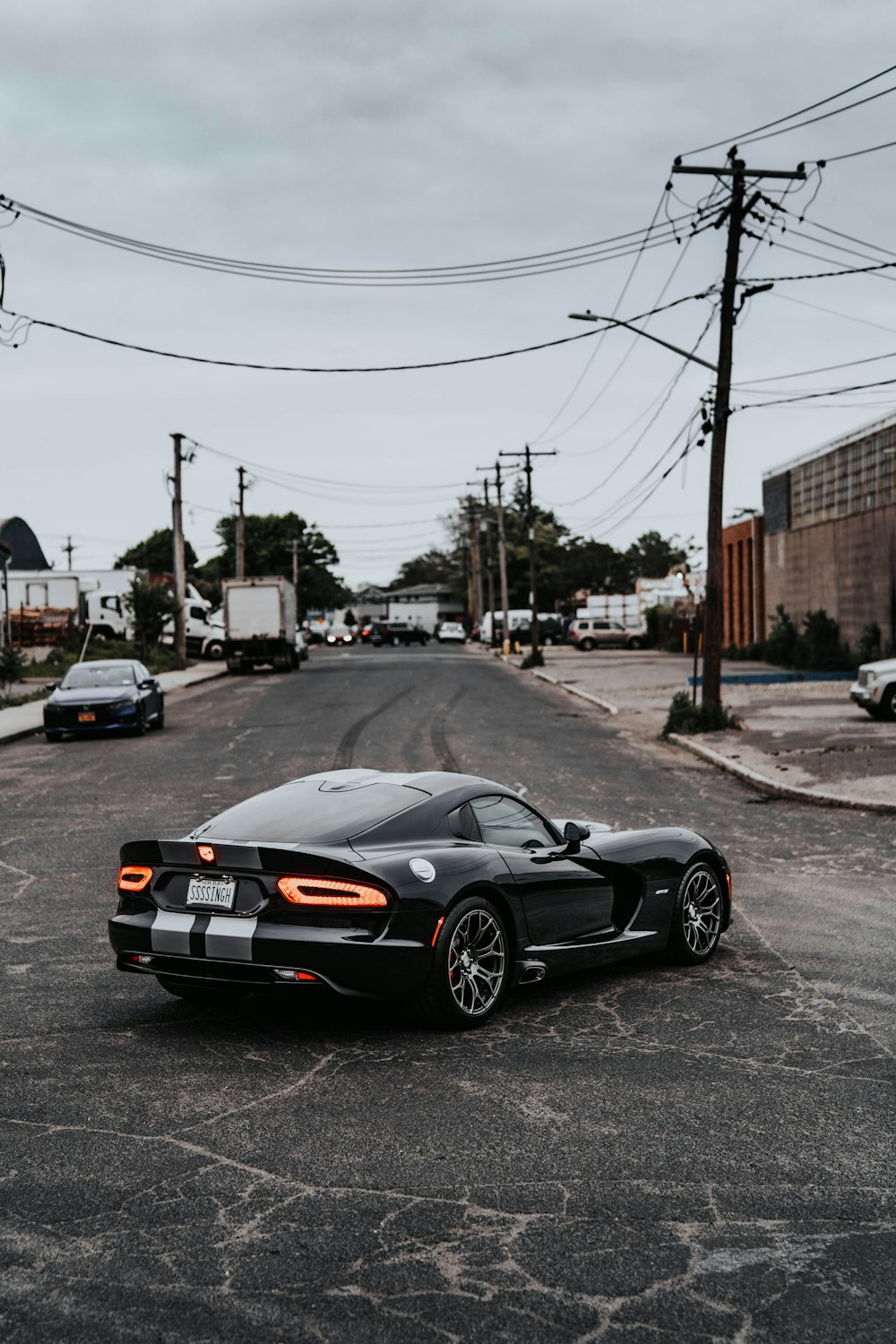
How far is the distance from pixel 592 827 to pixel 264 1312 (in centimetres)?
530

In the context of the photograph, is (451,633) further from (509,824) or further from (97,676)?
(509,824)

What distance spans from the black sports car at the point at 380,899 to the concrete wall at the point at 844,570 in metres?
34.2

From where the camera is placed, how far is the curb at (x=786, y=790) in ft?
56.5

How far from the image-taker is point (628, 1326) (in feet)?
13.1

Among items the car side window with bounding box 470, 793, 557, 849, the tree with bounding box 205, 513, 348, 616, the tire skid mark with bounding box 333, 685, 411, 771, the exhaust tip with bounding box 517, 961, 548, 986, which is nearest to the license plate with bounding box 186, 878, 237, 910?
the car side window with bounding box 470, 793, 557, 849

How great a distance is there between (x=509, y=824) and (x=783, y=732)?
18933mm

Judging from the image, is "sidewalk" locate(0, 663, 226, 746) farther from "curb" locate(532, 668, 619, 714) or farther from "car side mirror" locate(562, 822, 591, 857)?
"car side mirror" locate(562, 822, 591, 857)

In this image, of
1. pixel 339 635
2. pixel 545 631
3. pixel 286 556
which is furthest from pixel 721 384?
pixel 286 556

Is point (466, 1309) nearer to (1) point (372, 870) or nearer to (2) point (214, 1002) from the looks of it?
(1) point (372, 870)

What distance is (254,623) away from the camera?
50500 millimetres

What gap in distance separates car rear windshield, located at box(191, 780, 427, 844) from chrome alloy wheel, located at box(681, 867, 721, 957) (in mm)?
2080

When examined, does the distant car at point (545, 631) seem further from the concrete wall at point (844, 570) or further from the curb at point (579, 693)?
the curb at point (579, 693)

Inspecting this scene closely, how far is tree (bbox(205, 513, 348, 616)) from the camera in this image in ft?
455

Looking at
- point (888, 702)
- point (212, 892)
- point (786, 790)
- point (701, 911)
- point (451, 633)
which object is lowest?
point (786, 790)
